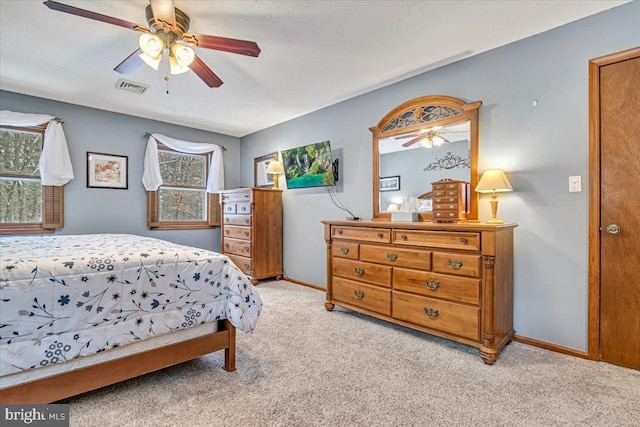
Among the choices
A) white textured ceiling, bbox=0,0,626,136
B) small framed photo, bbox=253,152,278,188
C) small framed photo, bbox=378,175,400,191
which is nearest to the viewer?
white textured ceiling, bbox=0,0,626,136

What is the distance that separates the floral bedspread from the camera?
53.1 inches

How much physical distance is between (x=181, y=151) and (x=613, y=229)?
202 inches

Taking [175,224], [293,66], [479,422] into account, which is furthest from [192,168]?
[479,422]

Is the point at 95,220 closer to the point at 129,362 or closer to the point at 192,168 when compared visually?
the point at 192,168

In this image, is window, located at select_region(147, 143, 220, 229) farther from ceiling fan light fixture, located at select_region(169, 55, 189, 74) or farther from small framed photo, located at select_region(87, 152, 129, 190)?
ceiling fan light fixture, located at select_region(169, 55, 189, 74)

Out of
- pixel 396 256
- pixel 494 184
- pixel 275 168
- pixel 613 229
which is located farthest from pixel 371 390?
pixel 275 168

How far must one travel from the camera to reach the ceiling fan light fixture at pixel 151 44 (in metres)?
1.90

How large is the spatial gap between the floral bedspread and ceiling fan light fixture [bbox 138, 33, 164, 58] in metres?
1.30

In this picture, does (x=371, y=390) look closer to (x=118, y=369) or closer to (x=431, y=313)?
(x=431, y=313)

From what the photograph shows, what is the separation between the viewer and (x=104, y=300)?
5.06 feet

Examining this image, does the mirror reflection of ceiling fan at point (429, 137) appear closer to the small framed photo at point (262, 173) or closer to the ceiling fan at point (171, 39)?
the ceiling fan at point (171, 39)

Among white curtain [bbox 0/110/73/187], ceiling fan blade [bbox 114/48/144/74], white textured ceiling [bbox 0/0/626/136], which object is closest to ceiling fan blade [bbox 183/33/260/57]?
white textured ceiling [bbox 0/0/626/136]

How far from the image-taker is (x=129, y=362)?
1627 millimetres

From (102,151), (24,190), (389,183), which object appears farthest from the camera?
(102,151)
